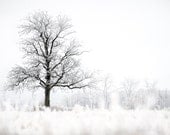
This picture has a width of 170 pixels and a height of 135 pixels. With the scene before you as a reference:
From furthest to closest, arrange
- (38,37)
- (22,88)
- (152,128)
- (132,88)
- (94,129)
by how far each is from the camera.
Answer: (132,88) → (38,37) → (22,88) → (152,128) → (94,129)

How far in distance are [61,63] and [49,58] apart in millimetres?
1318

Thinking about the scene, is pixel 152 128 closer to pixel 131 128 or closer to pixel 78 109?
pixel 131 128

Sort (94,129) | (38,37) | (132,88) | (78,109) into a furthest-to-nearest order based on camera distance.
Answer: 1. (132,88)
2. (38,37)
3. (78,109)
4. (94,129)

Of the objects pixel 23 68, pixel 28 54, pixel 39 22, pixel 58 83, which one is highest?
pixel 39 22

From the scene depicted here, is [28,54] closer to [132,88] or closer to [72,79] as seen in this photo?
[72,79]

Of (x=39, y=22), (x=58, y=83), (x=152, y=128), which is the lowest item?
(x=152, y=128)

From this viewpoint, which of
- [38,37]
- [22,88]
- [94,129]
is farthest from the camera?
[38,37]

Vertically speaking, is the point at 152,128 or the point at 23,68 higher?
the point at 23,68

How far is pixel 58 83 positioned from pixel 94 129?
19.8 m

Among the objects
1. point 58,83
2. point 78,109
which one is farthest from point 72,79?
point 78,109

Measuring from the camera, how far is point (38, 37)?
22.2 m

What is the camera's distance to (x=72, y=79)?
20797 millimetres

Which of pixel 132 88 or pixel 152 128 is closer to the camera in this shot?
pixel 152 128

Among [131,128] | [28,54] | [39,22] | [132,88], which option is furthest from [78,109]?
[132,88]
